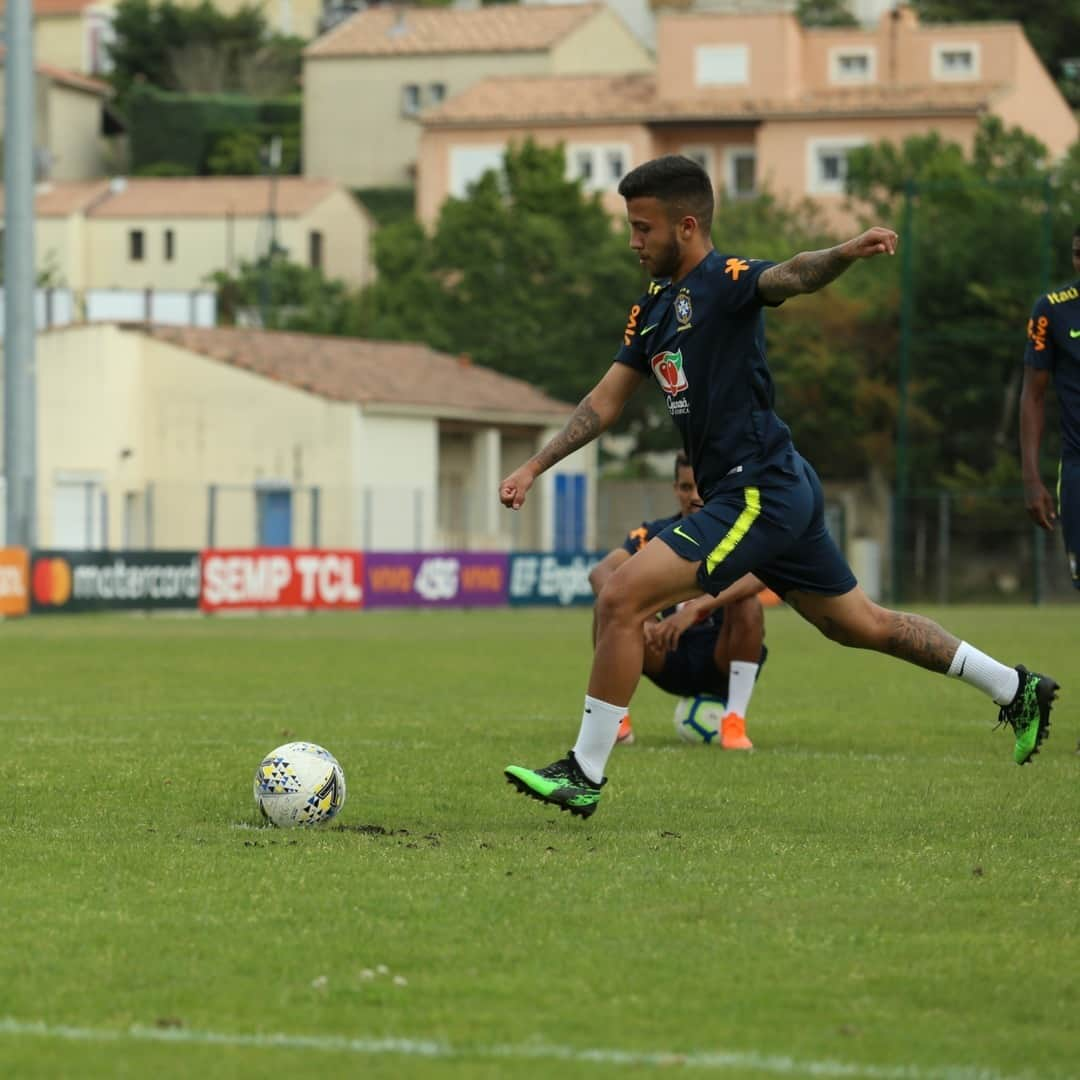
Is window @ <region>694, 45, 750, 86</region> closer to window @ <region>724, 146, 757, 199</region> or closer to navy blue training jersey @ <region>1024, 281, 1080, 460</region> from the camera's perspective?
window @ <region>724, 146, 757, 199</region>

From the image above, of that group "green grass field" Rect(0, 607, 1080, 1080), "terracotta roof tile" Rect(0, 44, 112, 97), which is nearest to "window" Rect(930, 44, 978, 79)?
"terracotta roof tile" Rect(0, 44, 112, 97)

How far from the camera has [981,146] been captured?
59844 mm

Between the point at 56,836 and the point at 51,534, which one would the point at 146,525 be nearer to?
the point at 51,534

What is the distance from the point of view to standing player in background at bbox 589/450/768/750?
38.9 feet

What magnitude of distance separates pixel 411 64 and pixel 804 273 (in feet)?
262

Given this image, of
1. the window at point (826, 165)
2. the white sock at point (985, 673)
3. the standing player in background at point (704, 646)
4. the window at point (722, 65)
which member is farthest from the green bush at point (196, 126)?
the white sock at point (985, 673)

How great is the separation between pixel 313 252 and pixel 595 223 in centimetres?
2297

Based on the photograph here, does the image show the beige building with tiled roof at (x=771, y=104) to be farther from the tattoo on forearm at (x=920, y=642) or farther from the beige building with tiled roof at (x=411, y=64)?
the tattoo on forearm at (x=920, y=642)

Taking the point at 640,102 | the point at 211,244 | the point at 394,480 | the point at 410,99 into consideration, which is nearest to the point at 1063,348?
the point at 394,480

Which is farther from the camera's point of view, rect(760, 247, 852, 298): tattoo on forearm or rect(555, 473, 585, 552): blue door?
rect(555, 473, 585, 552): blue door

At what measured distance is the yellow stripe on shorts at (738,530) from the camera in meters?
8.20

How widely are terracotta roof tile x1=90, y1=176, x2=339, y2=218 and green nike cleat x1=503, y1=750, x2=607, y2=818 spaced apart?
72.3 meters

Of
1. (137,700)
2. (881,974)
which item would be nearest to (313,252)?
(137,700)

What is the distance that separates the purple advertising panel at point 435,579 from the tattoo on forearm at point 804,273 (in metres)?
29.6
